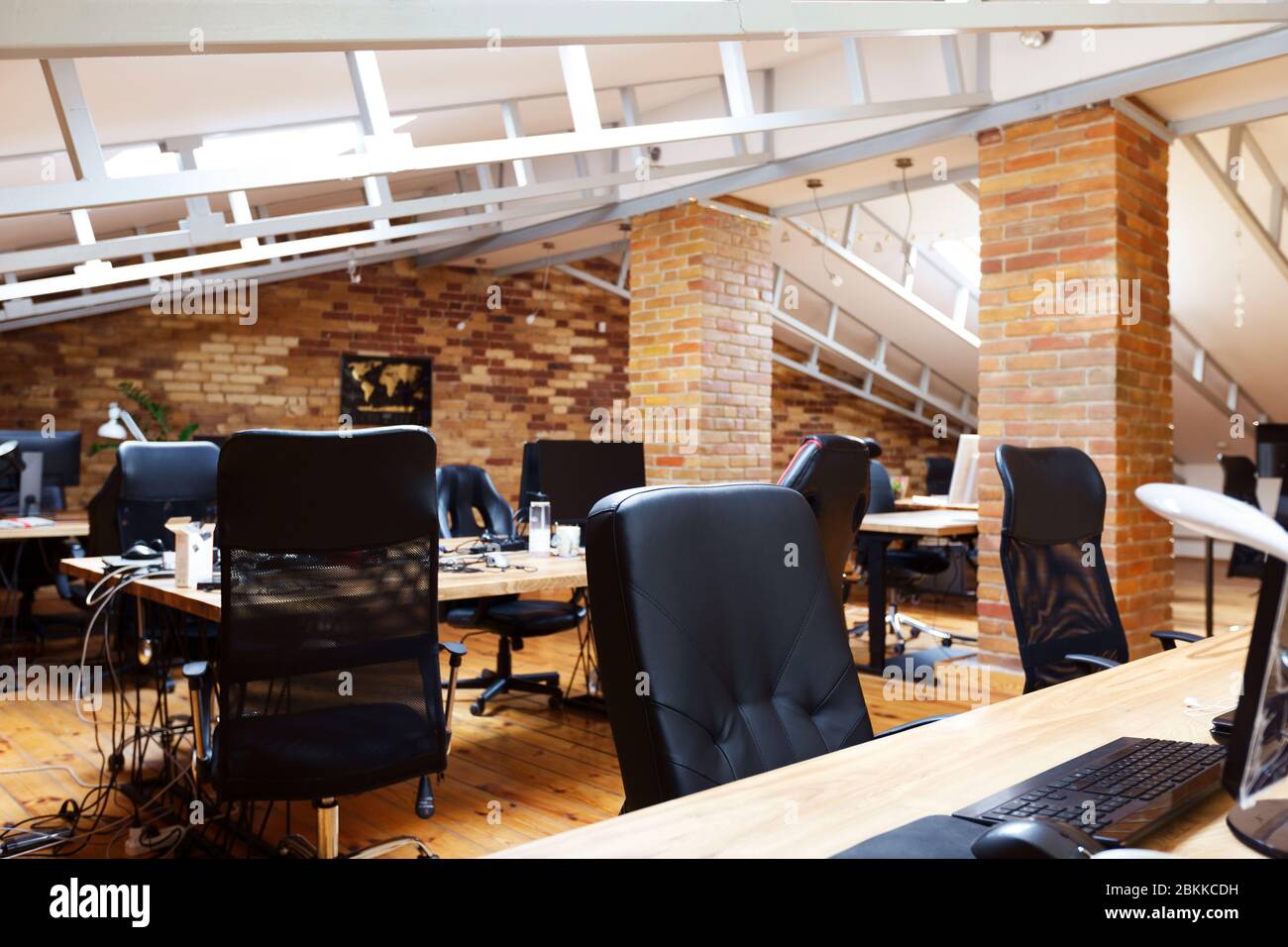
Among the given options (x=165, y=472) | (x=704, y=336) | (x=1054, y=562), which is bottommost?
(x=1054, y=562)

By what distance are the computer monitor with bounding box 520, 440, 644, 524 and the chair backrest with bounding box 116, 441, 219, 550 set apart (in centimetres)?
144

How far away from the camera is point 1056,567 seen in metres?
2.70

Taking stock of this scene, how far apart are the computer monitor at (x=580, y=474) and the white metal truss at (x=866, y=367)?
482cm

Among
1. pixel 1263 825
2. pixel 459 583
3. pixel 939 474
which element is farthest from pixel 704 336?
pixel 1263 825

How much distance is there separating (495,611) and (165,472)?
151cm

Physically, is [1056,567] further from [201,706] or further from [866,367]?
[866,367]

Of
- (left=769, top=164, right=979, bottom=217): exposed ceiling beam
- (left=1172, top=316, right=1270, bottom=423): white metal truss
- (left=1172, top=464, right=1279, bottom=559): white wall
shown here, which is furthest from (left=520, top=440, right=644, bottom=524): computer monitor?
(left=1172, top=464, right=1279, bottom=559): white wall

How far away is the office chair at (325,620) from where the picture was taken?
7.07 ft

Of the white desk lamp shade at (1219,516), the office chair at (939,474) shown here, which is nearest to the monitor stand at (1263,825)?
the white desk lamp shade at (1219,516)

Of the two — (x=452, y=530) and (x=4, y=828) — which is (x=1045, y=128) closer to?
(x=452, y=530)

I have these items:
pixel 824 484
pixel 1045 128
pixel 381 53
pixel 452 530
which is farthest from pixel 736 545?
pixel 1045 128

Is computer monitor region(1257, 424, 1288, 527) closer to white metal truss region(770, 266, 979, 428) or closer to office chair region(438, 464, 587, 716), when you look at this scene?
white metal truss region(770, 266, 979, 428)

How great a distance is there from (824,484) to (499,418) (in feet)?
22.2

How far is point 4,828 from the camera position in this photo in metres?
2.92
